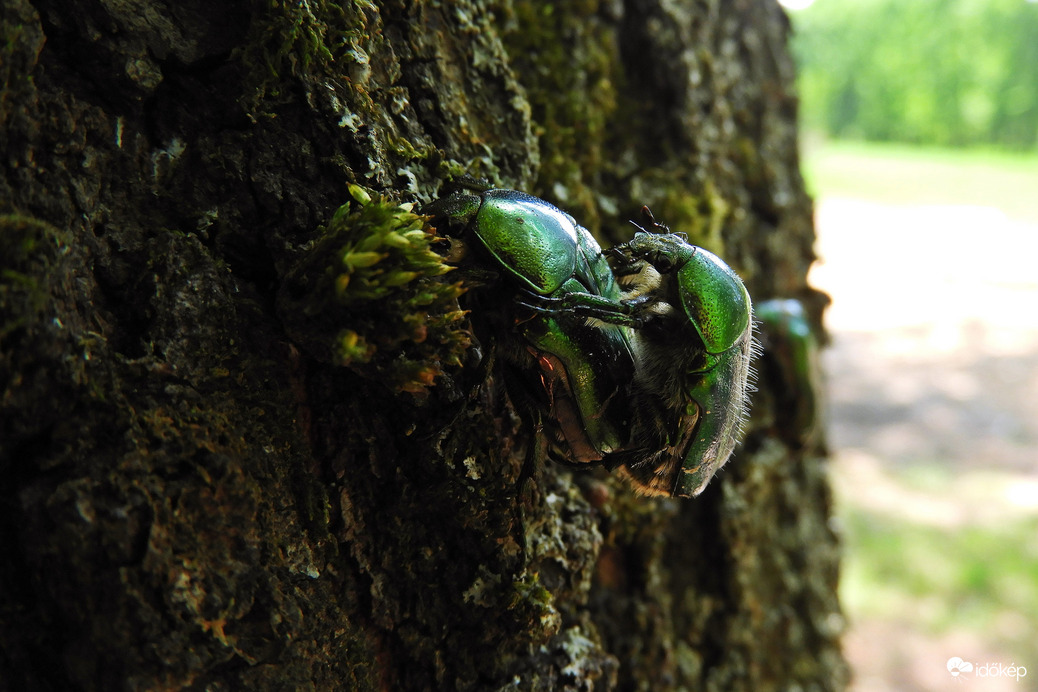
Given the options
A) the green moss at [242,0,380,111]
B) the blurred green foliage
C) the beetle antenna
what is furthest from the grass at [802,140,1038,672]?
the blurred green foliage

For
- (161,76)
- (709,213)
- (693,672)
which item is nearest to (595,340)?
(161,76)

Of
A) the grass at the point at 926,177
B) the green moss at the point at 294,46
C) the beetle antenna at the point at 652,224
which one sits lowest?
the grass at the point at 926,177

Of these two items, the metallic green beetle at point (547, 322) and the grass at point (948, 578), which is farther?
the grass at point (948, 578)

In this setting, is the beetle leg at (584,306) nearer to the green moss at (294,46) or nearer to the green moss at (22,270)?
the green moss at (294,46)

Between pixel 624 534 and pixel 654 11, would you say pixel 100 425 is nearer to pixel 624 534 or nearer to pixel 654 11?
pixel 624 534

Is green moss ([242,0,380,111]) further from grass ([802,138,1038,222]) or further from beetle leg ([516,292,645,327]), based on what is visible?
grass ([802,138,1038,222])

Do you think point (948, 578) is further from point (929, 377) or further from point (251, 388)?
point (251, 388)

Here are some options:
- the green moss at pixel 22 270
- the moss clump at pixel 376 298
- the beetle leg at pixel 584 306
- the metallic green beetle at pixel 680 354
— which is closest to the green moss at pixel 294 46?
the moss clump at pixel 376 298

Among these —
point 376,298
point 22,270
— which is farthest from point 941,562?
point 22,270
